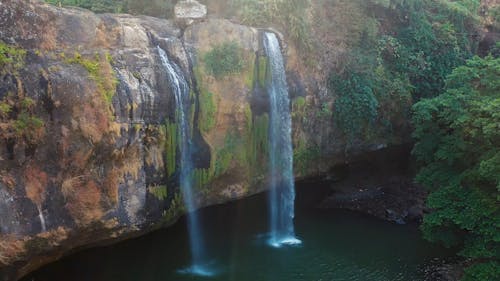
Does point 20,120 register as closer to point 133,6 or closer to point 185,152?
point 185,152

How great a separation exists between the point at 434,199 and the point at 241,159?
6381mm

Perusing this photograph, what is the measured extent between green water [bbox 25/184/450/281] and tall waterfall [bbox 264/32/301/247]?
0.59 m

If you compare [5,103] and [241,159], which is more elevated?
[5,103]

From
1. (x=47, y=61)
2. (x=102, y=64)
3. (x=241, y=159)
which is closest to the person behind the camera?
(x=47, y=61)

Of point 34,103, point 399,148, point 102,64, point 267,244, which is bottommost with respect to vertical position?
point 267,244

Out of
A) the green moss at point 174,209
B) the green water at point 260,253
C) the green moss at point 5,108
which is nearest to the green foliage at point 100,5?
the green moss at point 174,209

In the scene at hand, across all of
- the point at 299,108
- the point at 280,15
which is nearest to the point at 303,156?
the point at 299,108

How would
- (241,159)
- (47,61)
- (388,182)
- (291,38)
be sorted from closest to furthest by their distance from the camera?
(47,61) < (241,159) < (291,38) < (388,182)

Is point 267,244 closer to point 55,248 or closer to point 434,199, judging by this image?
point 434,199

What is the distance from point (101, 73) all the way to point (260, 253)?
801 cm

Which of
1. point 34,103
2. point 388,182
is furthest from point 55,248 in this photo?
point 388,182

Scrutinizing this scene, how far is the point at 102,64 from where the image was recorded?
11.2 metres

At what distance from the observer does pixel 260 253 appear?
1488cm

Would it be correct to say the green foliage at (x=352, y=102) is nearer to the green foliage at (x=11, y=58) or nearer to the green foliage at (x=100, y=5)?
the green foliage at (x=100, y=5)
